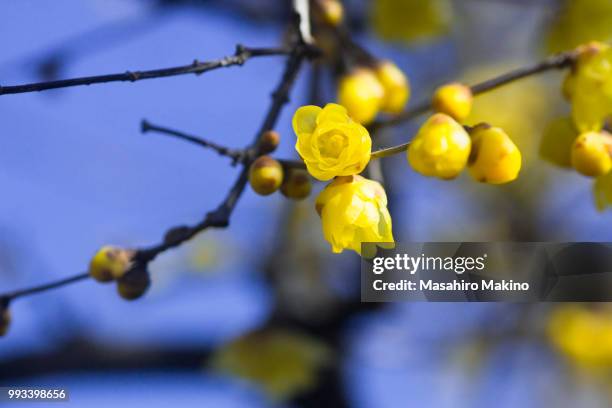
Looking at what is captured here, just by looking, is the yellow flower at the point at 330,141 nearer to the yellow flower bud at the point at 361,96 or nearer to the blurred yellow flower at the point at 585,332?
the yellow flower bud at the point at 361,96

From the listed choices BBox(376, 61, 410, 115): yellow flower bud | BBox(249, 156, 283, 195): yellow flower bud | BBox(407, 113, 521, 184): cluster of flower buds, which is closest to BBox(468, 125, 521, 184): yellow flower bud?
BBox(407, 113, 521, 184): cluster of flower buds

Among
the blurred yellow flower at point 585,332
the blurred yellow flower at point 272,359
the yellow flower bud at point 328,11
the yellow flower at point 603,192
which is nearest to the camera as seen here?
the yellow flower at point 603,192

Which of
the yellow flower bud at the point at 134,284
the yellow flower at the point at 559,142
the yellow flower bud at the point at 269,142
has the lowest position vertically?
the yellow flower bud at the point at 134,284

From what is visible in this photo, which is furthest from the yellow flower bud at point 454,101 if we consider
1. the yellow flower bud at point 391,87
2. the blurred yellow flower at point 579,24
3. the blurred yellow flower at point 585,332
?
the blurred yellow flower at point 585,332

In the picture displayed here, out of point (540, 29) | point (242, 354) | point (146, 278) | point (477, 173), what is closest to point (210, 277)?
point (242, 354)

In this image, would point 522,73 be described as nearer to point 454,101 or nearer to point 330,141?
point 454,101

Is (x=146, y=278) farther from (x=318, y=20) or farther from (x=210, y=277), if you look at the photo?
(x=210, y=277)
